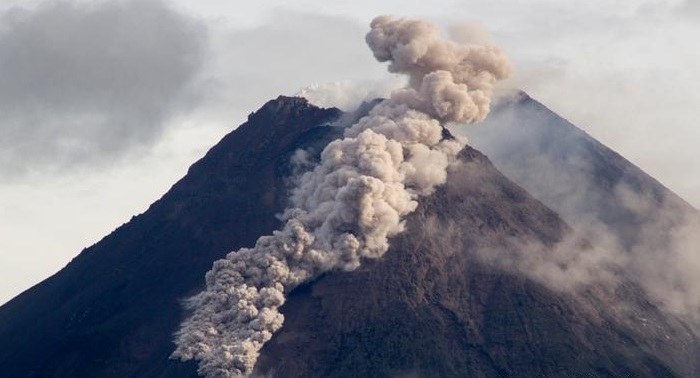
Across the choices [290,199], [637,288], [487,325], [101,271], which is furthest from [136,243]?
[637,288]

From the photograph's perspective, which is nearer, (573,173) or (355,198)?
(355,198)

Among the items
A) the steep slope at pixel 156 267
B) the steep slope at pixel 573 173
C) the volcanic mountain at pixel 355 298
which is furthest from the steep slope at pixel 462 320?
the steep slope at pixel 573 173

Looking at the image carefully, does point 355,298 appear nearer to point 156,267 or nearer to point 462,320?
point 462,320

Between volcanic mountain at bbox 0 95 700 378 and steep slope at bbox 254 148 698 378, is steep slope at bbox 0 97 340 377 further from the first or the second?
steep slope at bbox 254 148 698 378

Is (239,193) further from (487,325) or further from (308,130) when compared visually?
(487,325)

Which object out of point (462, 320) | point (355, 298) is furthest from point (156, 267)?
point (462, 320)

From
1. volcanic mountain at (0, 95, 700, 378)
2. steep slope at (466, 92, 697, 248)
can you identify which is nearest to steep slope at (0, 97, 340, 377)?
volcanic mountain at (0, 95, 700, 378)

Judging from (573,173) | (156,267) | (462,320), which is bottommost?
(573,173)

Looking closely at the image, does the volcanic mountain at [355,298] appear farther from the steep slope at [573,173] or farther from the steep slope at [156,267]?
the steep slope at [573,173]
